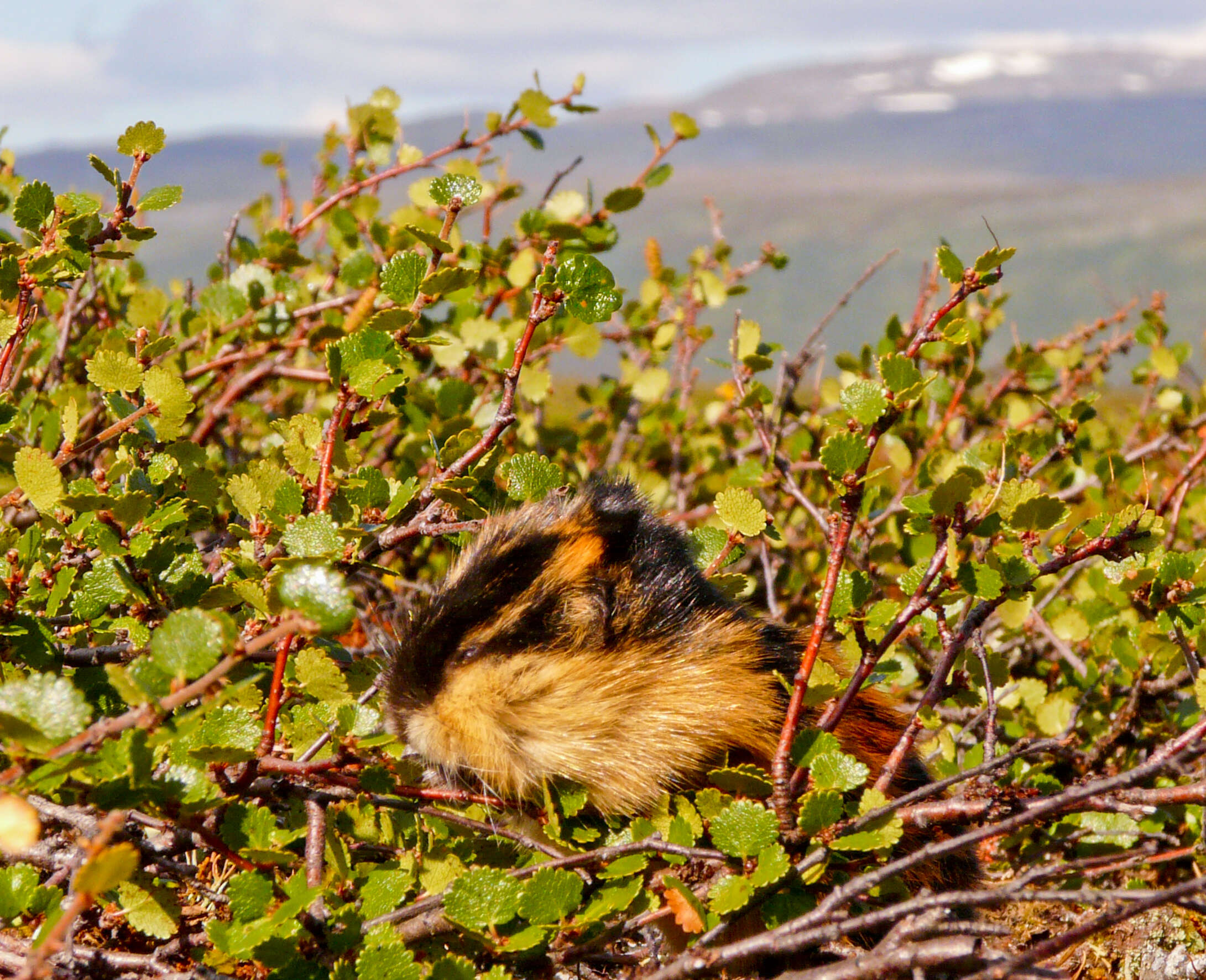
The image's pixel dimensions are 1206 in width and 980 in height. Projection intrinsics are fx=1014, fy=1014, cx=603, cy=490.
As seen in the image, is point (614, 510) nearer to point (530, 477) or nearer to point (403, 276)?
point (530, 477)

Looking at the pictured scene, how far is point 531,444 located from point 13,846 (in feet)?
10.9

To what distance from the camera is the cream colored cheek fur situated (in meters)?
2.25

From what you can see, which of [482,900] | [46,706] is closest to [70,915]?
[46,706]

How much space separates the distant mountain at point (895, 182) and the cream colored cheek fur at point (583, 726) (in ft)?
4.22

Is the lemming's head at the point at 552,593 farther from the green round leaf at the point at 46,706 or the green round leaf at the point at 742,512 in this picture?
the green round leaf at the point at 46,706

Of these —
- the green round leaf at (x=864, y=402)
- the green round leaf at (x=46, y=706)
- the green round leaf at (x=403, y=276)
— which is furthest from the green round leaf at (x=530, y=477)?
the green round leaf at (x=46, y=706)

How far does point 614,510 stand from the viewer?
8.67 feet

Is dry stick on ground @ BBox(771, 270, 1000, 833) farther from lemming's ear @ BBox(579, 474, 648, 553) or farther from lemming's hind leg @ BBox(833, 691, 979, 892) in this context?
lemming's ear @ BBox(579, 474, 648, 553)

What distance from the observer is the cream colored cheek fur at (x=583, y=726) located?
2254 mm

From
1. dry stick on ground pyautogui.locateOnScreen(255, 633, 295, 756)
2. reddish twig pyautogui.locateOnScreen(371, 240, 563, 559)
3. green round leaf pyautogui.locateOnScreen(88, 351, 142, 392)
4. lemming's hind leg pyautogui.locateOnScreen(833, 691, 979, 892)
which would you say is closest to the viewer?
dry stick on ground pyautogui.locateOnScreen(255, 633, 295, 756)

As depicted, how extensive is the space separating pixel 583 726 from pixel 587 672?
0.43ft

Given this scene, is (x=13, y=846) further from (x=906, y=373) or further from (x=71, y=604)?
(x=906, y=373)

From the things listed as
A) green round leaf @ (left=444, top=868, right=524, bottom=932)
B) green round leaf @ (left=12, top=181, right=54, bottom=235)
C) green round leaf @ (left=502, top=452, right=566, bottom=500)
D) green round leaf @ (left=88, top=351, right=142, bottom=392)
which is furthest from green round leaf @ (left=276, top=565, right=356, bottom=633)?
green round leaf @ (left=12, top=181, right=54, bottom=235)

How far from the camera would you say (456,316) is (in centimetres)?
387
